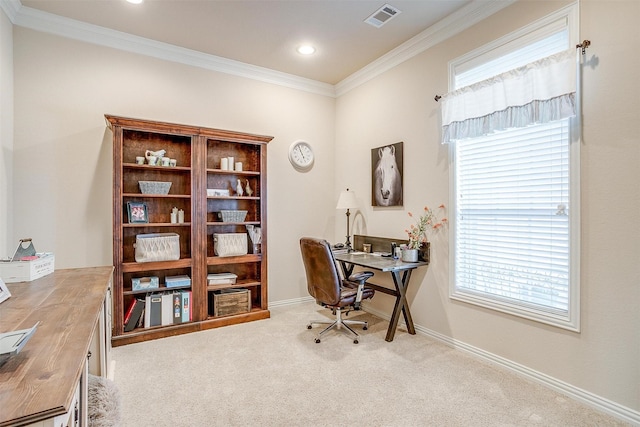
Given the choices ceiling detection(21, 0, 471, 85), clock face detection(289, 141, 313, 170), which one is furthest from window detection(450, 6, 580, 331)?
clock face detection(289, 141, 313, 170)

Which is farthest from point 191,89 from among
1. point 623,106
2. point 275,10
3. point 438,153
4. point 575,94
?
point 623,106

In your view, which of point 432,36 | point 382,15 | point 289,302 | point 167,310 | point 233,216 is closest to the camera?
point 382,15

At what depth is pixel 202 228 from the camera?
3.40 meters

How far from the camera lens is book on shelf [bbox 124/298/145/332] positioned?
3084 millimetres

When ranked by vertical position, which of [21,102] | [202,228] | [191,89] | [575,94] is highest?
[191,89]

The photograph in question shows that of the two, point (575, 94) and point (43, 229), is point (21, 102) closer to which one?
point (43, 229)

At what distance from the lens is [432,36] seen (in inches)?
124

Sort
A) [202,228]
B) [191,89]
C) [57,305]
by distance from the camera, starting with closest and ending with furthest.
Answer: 1. [57,305]
2. [202,228]
3. [191,89]

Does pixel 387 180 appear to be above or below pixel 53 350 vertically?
above

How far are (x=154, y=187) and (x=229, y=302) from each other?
4.74ft

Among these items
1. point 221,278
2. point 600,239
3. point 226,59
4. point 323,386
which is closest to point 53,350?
point 323,386

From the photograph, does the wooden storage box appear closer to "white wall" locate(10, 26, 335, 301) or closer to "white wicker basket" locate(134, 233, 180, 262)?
"white wicker basket" locate(134, 233, 180, 262)

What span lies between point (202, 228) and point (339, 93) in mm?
2642

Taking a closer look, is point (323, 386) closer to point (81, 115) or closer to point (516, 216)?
point (516, 216)
